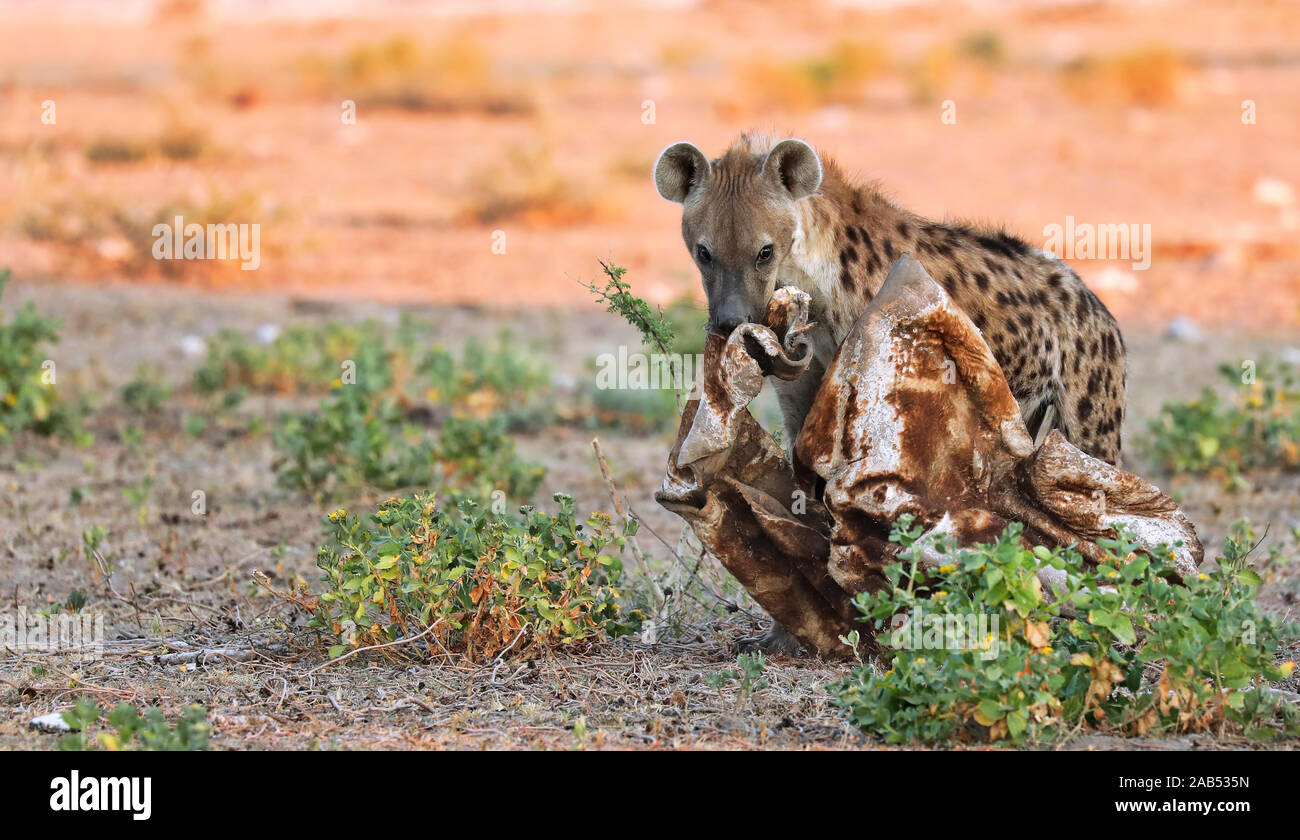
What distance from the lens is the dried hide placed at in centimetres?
504

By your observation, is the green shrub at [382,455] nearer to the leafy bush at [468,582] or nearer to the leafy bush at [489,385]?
the leafy bush at [489,385]

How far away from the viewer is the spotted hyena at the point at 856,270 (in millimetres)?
5625

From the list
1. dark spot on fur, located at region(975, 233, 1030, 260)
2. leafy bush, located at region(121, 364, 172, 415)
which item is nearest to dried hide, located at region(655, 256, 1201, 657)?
dark spot on fur, located at region(975, 233, 1030, 260)

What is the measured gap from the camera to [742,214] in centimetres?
564

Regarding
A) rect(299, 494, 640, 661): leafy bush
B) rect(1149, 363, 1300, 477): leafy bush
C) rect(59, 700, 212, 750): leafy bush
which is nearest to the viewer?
rect(59, 700, 212, 750): leafy bush

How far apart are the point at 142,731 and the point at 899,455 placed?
2.46 metres

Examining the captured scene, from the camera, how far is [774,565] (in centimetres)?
530

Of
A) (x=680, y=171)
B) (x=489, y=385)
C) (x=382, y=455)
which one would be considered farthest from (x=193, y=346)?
(x=680, y=171)

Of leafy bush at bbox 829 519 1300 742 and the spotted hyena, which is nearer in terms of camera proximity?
leafy bush at bbox 829 519 1300 742

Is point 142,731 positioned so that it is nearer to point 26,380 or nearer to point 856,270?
point 856,270

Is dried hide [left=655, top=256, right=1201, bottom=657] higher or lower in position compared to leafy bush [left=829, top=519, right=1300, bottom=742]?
higher

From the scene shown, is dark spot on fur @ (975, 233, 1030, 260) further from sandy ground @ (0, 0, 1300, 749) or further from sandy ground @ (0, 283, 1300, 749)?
sandy ground @ (0, 283, 1300, 749)

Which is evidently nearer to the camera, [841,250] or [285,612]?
[841,250]

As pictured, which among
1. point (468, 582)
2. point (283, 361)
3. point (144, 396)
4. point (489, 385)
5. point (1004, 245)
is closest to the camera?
point (468, 582)
